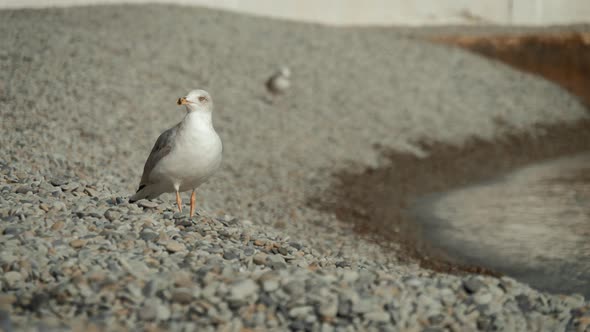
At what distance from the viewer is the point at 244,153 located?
8.86 meters

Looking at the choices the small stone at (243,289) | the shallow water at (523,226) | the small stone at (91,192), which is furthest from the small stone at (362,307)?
the shallow water at (523,226)

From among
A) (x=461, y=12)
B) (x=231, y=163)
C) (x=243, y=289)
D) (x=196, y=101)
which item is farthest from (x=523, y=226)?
(x=461, y=12)

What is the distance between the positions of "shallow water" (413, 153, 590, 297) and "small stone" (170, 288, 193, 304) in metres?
3.44

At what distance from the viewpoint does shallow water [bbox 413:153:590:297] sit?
598 cm

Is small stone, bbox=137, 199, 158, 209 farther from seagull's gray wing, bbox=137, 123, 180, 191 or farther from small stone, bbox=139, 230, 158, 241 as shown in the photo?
small stone, bbox=139, 230, 158, 241

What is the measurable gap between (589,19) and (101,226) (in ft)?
62.9

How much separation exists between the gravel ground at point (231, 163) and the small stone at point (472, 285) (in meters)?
0.01

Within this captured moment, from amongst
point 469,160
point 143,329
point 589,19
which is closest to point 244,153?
point 469,160

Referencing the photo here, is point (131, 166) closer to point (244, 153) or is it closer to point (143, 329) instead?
point (244, 153)

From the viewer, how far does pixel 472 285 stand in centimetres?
370

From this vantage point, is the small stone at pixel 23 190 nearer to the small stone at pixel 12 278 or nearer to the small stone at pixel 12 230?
the small stone at pixel 12 230

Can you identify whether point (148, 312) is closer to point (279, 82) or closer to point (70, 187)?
point (70, 187)

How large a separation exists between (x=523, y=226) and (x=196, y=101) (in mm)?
4552

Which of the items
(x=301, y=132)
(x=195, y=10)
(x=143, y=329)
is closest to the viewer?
(x=143, y=329)
